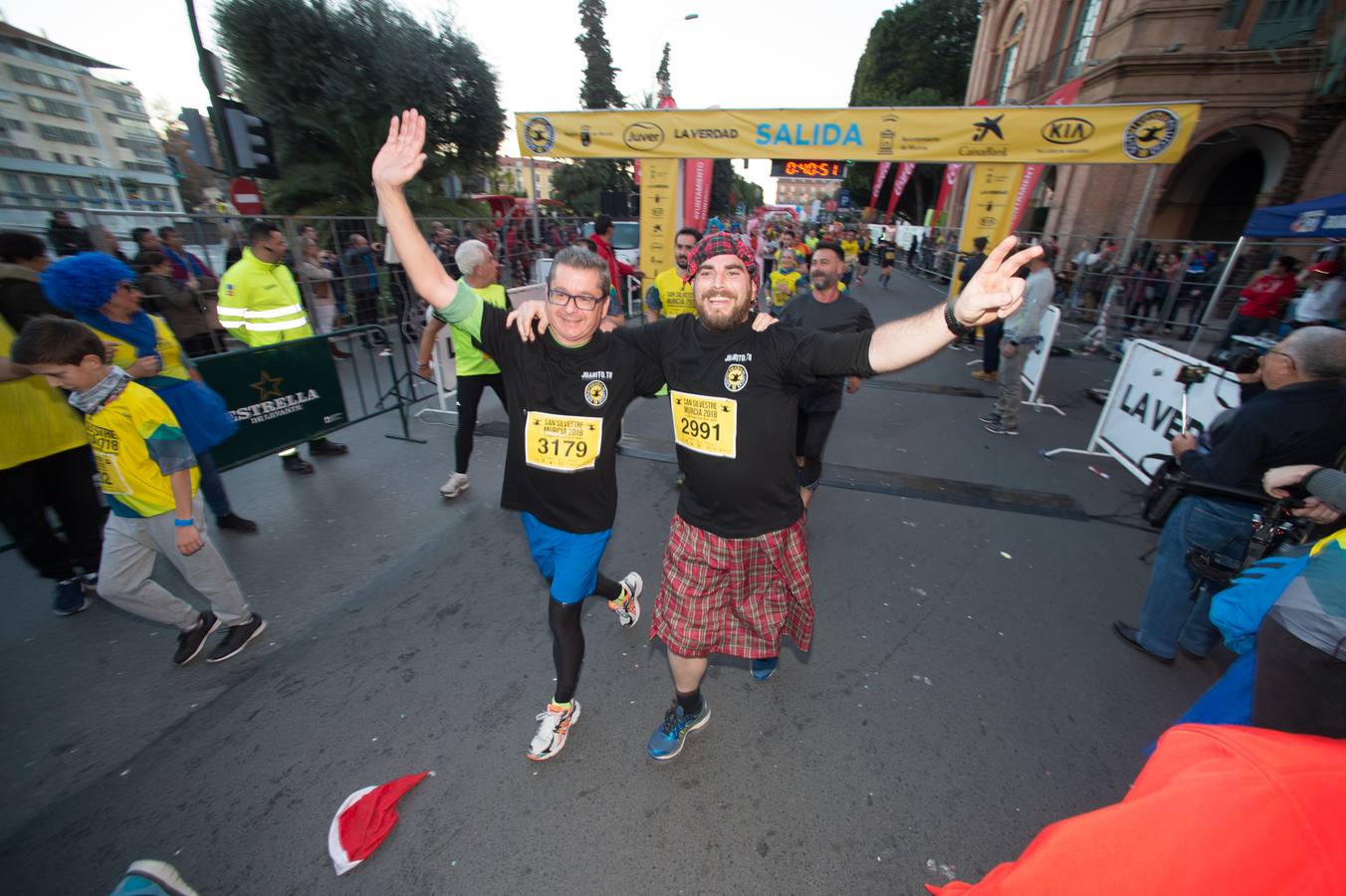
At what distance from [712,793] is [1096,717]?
6.65 feet

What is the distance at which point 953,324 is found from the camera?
1.65 meters

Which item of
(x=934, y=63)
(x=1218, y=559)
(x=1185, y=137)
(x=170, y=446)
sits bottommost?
(x=1218, y=559)

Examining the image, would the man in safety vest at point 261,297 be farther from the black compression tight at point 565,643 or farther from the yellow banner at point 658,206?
the yellow banner at point 658,206

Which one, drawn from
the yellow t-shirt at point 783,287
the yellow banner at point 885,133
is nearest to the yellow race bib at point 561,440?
the yellow t-shirt at point 783,287

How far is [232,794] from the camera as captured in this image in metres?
2.27

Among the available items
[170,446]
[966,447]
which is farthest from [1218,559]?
[170,446]

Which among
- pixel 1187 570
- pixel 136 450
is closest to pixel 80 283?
pixel 136 450

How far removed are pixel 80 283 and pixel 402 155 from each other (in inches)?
90.0

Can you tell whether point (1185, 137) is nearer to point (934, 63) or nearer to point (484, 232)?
point (484, 232)

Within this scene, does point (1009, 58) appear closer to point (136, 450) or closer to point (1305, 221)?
point (1305, 221)

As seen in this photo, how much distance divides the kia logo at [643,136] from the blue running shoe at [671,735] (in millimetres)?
9987

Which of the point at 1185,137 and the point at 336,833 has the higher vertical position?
the point at 1185,137

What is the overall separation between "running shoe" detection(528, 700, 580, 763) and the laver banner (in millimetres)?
3490

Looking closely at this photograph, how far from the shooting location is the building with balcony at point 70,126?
3744cm
